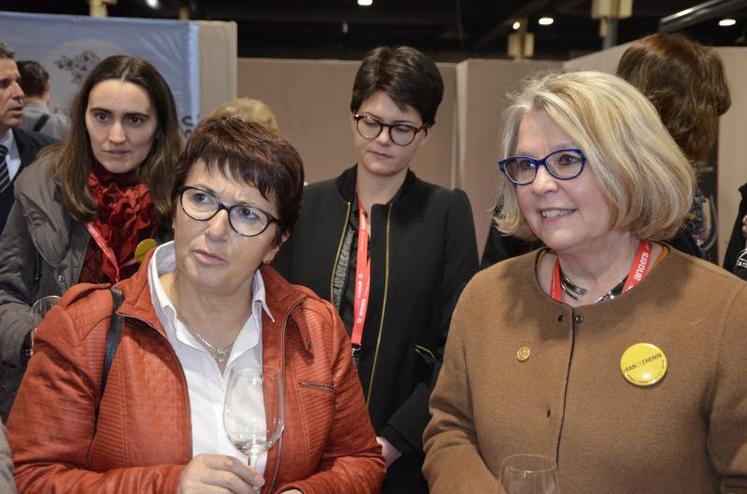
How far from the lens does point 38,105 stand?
4.23 metres

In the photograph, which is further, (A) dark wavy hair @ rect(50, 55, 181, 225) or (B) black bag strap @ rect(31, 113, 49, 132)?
(B) black bag strap @ rect(31, 113, 49, 132)

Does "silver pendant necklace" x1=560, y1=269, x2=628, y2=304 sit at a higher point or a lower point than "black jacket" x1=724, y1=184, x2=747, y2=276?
lower

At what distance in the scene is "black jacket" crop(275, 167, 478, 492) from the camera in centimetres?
244

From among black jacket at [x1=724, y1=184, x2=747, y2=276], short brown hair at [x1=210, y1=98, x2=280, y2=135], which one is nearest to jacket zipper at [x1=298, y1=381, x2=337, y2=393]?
black jacket at [x1=724, y1=184, x2=747, y2=276]

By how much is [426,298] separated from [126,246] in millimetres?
1009

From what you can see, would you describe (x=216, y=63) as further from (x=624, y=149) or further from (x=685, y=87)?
(x=624, y=149)

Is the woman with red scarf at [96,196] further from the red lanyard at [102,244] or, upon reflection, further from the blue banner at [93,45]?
the blue banner at [93,45]

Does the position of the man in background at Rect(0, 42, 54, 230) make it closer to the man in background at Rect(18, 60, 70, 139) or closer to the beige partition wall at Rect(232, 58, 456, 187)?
the man in background at Rect(18, 60, 70, 139)

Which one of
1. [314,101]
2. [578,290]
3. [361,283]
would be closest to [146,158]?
[361,283]

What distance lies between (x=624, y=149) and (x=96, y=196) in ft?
5.69

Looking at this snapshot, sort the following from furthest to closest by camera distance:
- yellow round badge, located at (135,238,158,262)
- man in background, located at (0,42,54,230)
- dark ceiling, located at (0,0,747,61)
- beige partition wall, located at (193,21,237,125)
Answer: dark ceiling, located at (0,0,747,61)
beige partition wall, located at (193,21,237,125)
man in background, located at (0,42,54,230)
yellow round badge, located at (135,238,158,262)

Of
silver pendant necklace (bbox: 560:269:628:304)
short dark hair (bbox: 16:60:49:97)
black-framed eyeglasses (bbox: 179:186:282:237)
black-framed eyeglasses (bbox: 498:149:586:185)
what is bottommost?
silver pendant necklace (bbox: 560:269:628:304)

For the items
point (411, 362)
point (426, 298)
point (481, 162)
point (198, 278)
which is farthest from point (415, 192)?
point (481, 162)

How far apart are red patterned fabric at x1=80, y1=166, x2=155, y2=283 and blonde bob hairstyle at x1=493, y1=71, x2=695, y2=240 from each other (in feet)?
4.75
